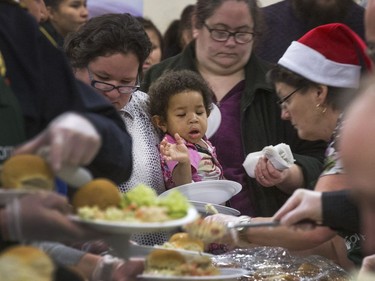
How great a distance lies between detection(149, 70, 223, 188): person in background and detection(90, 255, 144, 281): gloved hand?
37.0 inches

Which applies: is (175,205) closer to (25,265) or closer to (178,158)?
(25,265)

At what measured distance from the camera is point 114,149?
2082 mm

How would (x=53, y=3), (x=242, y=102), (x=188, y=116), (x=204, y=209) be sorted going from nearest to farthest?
(x=204, y=209)
(x=188, y=116)
(x=242, y=102)
(x=53, y=3)

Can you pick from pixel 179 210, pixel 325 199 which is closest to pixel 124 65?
pixel 325 199

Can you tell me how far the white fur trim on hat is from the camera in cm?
328

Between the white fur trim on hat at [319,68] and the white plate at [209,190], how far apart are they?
1.60ft

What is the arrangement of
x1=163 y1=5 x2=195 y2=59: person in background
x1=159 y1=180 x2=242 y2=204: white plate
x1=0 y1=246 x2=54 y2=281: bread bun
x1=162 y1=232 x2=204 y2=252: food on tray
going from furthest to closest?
1. x1=163 y1=5 x2=195 y2=59: person in background
2. x1=159 y1=180 x2=242 y2=204: white plate
3. x1=162 y1=232 x2=204 y2=252: food on tray
4. x1=0 y1=246 x2=54 y2=281: bread bun

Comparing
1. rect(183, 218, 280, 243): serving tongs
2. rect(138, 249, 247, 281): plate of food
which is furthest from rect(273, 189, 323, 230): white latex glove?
rect(138, 249, 247, 281): plate of food

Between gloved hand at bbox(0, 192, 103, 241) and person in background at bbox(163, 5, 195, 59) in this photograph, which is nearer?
gloved hand at bbox(0, 192, 103, 241)

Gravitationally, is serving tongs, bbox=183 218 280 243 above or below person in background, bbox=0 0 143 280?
below

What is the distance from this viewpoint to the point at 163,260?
79.8 inches

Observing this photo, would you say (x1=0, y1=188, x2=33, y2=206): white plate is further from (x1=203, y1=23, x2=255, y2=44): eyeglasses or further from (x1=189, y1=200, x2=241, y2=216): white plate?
(x1=203, y1=23, x2=255, y2=44): eyeglasses

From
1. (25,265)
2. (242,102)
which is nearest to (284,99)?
(242,102)

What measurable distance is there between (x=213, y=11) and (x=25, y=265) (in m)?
2.57
